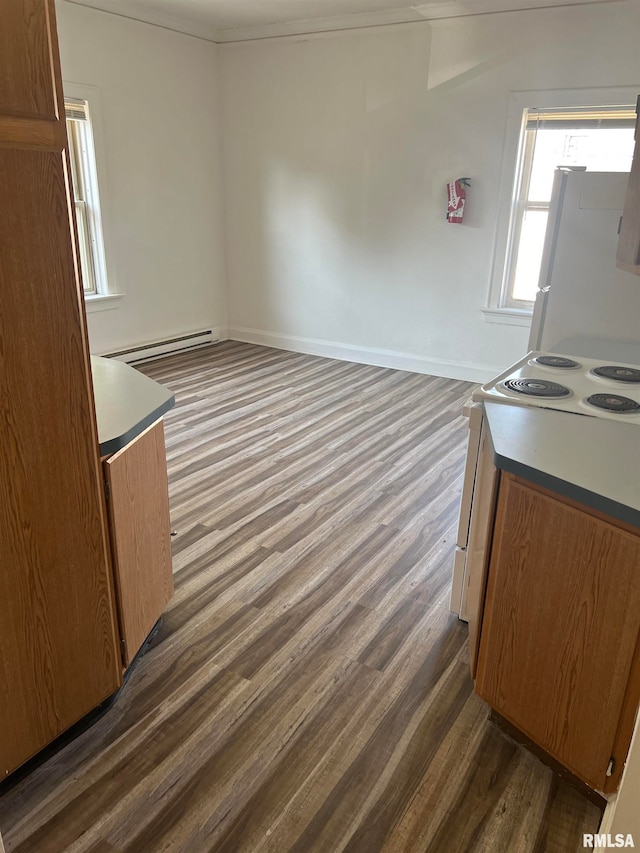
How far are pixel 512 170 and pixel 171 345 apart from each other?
3346mm

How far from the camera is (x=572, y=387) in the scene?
2092mm

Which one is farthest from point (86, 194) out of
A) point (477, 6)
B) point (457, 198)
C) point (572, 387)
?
point (572, 387)

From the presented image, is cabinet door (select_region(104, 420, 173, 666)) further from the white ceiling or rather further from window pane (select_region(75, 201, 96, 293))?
the white ceiling

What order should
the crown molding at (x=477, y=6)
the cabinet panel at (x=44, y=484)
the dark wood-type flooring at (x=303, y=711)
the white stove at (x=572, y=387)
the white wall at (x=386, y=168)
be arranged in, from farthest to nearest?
1. the white wall at (x=386, y=168)
2. the crown molding at (x=477, y=6)
3. the white stove at (x=572, y=387)
4. the dark wood-type flooring at (x=303, y=711)
5. the cabinet panel at (x=44, y=484)

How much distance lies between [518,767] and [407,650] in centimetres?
54

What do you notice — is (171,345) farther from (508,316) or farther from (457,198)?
(508,316)

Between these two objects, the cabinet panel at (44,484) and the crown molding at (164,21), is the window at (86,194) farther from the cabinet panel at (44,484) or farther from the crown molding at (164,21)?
the cabinet panel at (44,484)

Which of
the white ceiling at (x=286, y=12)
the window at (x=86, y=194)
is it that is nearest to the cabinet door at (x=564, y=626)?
the window at (x=86, y=194)

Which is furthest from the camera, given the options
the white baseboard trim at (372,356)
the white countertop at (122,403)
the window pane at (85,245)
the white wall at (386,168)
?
the white baseboard trim at (372,356)

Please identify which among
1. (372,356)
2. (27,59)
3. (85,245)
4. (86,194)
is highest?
(27,59)

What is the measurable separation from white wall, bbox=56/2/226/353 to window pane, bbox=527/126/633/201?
3065 mm

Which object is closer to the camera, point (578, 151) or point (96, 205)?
point (578, 151)

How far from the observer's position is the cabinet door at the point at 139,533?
1762 mm

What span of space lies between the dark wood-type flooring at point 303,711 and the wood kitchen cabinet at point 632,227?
1.36 m
